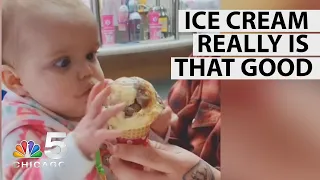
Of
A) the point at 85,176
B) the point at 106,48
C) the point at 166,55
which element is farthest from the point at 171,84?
the point at 85,176

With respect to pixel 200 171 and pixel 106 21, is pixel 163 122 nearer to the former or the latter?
pixel 200 171

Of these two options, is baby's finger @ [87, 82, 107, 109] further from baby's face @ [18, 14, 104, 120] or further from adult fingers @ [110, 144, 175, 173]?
adult fingers @ [110, 144, 175, 173]

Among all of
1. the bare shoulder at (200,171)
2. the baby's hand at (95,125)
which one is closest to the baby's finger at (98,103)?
the baby's hand at (95,125)

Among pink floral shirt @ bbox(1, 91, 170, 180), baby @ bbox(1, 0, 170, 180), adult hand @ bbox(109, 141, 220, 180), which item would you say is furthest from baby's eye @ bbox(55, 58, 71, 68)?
adult hand @ bbox(109, 141, 220, 180)

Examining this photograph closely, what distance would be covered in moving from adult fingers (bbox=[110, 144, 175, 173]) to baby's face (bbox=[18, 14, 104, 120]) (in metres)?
0.14

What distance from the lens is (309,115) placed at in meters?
1.09

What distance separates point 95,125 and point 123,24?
24 cm

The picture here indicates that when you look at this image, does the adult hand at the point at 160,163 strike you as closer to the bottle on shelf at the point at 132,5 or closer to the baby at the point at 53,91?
the baby at the point at 53,91

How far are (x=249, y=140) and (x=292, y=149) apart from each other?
99 millimetres

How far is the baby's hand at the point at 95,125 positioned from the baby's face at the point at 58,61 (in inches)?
Answer: 0.9

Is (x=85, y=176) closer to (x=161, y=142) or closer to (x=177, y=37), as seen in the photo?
(x=161, y=142)

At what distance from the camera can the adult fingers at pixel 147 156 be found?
1.10 m

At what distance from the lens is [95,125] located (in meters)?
1.09

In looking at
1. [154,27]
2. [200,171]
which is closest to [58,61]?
[154,27]
